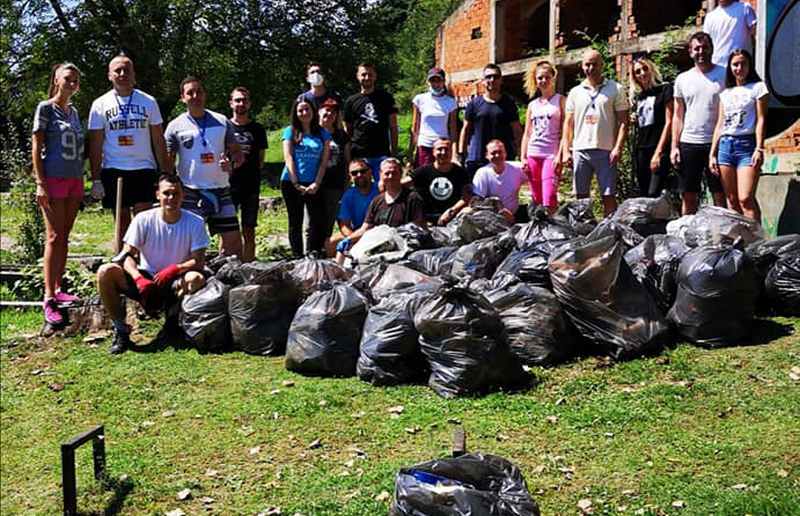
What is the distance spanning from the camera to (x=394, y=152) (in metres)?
8.32

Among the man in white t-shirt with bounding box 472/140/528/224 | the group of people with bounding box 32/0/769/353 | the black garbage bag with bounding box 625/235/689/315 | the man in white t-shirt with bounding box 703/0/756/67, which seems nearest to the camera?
the black garbage bag with bounding box 625/235/689/315

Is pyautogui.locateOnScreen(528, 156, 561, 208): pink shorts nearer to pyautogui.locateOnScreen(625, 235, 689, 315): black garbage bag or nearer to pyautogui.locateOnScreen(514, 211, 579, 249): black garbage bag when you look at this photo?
pyautogui.locateOnScreen(514, 211, 579, 249): black garbage bag

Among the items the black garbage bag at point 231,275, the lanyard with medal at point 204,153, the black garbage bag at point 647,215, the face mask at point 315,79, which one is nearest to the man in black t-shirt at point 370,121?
the face mask at point 315,79

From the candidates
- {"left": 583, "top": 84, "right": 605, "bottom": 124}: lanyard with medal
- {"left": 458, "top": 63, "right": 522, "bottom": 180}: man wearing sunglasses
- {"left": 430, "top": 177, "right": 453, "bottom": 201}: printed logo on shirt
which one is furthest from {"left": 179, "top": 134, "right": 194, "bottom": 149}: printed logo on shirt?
{"left": 583, "top": 84, "right": 605, "bottom": 124}: lanyard with medal

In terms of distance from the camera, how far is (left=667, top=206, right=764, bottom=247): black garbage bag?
6125 millimetres

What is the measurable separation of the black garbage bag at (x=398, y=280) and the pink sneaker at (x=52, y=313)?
2687 mm

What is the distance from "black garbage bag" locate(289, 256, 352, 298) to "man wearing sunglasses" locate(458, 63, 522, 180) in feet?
7.46

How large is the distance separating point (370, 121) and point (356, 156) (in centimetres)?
36

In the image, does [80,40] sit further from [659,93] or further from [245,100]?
[659,93]

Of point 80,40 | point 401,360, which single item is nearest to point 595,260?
point 401,360

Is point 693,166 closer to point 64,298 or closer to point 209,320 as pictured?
point 209,320

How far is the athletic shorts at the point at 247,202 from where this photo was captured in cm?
761

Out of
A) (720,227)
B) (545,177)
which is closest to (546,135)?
(545,177)

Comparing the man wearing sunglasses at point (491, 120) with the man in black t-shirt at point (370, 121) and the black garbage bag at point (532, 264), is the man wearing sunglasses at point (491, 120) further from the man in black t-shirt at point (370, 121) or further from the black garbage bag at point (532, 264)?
the black garbage bag at point (532, 264)
